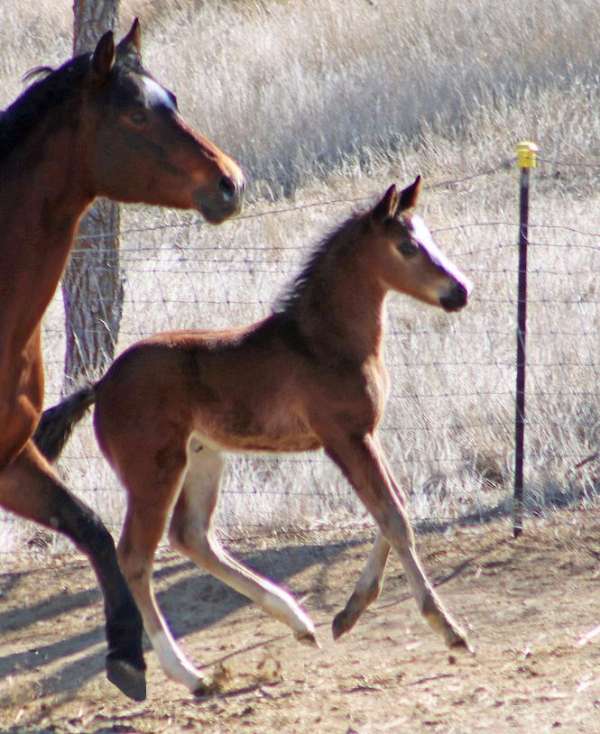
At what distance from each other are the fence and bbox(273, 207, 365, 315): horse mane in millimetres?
97

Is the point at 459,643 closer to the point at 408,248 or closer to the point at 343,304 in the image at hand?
the point at 343,304

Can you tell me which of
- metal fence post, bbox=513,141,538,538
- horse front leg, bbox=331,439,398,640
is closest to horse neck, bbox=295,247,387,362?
horse front leg, bbox=331,439,398,640

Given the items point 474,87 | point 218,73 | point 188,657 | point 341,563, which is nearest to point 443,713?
point 188,657

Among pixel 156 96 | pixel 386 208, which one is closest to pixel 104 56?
pixel 156 96

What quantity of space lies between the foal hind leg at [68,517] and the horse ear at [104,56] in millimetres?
1371

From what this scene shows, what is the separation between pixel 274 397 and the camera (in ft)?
17.2

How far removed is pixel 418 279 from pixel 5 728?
2.32m

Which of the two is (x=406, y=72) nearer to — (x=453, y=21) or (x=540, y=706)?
(x=453, y=21)

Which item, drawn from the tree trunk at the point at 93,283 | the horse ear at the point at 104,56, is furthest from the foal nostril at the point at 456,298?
the tree trunk at the point at 93,283

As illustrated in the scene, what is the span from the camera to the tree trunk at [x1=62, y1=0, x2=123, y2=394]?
315 inches

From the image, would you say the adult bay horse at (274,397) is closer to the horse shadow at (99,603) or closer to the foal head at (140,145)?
the horse shadow at (99,603)

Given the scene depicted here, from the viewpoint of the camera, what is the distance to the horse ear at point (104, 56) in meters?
4.14

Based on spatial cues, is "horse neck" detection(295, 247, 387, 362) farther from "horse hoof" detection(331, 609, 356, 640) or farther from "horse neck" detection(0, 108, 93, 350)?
"horse neck" detection(0, 108, 93, 350)

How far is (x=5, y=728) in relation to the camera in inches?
187
